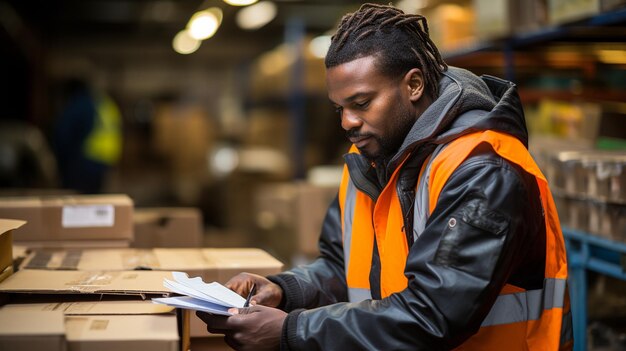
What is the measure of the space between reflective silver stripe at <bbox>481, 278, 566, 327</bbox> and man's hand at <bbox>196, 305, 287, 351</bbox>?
0.62 metres

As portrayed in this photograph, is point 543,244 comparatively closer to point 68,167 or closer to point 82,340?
point 82,340

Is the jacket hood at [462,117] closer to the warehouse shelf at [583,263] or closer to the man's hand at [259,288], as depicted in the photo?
the man's hand at [259,288]

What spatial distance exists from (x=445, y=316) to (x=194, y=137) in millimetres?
12117

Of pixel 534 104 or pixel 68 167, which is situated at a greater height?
pixel 534 104

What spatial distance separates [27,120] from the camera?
13477mm

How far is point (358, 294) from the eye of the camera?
8.71 ft

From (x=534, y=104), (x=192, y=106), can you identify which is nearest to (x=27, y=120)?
(x=192, y=106)

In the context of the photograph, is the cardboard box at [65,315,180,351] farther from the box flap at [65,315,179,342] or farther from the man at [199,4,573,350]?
the man at [199,4,573,350]

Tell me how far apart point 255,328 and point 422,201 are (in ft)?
2.07

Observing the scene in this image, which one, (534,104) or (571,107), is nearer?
(571,107)

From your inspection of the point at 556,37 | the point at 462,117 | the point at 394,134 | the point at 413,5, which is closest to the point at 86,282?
the point at 394,134

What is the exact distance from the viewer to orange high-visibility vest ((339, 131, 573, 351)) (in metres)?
2.19

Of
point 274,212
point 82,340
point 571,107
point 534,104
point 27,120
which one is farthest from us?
point 27,120

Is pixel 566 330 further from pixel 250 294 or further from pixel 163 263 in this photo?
pixel 163 263
